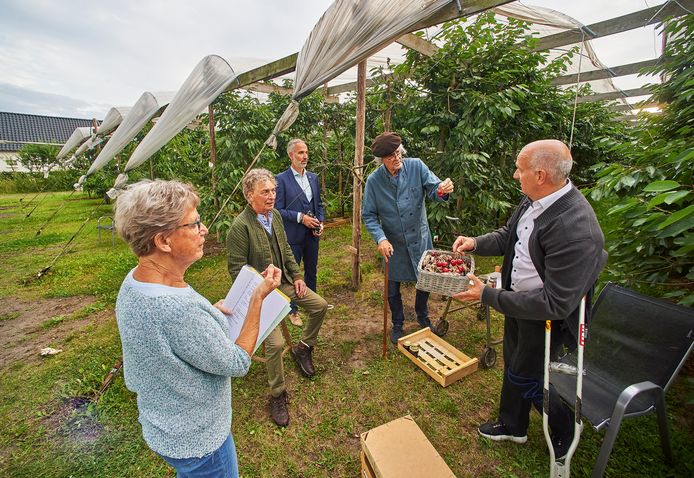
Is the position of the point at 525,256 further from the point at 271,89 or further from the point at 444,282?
the point at 271,89

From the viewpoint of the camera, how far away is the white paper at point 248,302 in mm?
1676

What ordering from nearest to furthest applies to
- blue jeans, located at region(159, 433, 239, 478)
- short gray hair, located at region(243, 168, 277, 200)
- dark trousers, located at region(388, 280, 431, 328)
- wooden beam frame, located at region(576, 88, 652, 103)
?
blue jeans, located at region(159, 433, 239, 478) → short gray hair, located at region(243, 168, 277, 200) → dark trousers, located at region(388, 280, 431, 328) → wooden beam frame, located at region(576, 88, 652, 103)

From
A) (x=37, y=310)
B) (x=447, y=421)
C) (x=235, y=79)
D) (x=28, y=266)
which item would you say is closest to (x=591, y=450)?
(x=447, y=421)

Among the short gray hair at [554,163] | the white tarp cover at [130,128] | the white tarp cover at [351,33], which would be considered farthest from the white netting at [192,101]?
the short gray hair at [554,163]

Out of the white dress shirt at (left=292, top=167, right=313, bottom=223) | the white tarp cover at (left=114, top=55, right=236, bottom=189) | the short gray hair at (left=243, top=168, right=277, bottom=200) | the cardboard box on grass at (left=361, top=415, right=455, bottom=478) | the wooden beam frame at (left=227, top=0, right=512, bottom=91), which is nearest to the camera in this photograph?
the cardboard box on grass at (left=361, top=415, right=455, bottom=478)

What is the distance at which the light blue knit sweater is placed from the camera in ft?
3.53

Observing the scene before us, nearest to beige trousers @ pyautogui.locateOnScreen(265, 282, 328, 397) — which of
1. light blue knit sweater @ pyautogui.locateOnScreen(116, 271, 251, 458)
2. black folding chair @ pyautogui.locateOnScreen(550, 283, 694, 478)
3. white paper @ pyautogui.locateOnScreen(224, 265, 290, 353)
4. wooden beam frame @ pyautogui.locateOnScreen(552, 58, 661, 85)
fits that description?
white paper @ pyautogui.locateOnScreen(224, 265, 290, 353)

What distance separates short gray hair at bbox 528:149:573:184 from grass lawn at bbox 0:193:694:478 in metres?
1.30

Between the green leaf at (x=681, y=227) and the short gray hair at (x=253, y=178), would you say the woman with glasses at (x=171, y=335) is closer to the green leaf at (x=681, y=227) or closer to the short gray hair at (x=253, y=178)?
the short gray hair at (x=253, y=178)

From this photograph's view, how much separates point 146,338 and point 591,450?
9.64ft

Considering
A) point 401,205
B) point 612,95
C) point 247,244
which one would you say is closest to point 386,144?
point 401,205

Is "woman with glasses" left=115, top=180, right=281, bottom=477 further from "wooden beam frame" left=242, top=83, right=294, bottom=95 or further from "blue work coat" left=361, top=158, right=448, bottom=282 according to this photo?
"wooden beam frame" left=242, top=83, right=294, bottom=95

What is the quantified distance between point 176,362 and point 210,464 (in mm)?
583

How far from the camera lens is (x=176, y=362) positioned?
1107 millimetres
